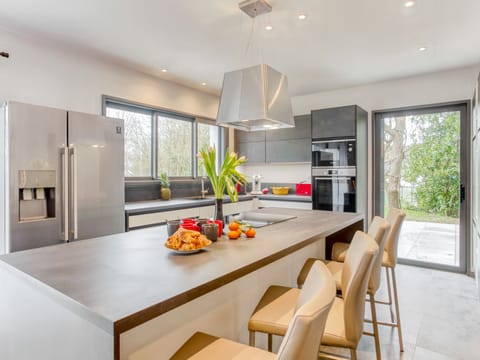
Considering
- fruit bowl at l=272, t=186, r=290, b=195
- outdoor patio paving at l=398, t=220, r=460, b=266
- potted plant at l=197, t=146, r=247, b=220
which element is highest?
potted plant at l=197, t=146, r=247, b=220

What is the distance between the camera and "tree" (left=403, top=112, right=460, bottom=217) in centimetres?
397

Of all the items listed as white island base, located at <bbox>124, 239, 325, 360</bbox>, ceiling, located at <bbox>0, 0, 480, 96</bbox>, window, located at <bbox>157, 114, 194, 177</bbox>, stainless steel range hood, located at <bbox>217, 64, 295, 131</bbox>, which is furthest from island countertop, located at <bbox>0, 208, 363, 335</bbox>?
window, located at <bbox>157, 114, 194, 177</bbox>

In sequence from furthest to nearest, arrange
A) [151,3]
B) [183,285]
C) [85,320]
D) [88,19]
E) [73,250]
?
[88,19] → [151,3] → [73,250] → [183,285] → [85,320]

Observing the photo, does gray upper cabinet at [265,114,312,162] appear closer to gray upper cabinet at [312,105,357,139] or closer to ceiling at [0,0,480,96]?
gray upper cabinet at [312,105,357,139]

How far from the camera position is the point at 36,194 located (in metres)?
2.45

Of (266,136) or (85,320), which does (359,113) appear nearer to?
(266,136)

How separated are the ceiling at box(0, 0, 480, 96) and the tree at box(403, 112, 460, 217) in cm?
72

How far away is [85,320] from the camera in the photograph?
927mm

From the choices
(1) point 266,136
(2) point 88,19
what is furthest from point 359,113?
(2) point 88,19

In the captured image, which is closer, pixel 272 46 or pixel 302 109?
pixel 272 46

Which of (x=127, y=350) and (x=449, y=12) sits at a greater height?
(x=449, y=12)

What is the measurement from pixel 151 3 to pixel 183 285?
2226 millimetres

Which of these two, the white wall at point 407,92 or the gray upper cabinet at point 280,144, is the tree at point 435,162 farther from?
the gray upper cabinet at point 280,144

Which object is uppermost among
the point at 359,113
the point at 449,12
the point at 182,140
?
the point at 449,12
